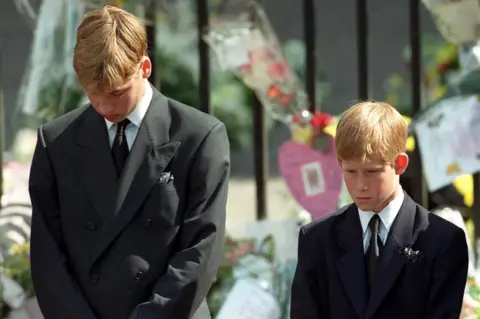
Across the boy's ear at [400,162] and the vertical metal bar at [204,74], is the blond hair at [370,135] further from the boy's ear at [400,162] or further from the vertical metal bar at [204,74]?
the vertical metal bar at [204,74]

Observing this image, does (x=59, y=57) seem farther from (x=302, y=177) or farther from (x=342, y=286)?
(x=342, y=286)

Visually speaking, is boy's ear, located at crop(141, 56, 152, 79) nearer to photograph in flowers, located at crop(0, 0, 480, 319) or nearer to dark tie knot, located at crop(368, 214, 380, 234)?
dark tie knot, located at crop(368, 214, 380, 234)

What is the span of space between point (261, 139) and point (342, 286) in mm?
1627

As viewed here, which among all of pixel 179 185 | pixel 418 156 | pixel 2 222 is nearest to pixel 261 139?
pixel 418 156

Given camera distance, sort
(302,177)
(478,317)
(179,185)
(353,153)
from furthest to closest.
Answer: (302,177)
(478,317)
(179,185)
(353,153)

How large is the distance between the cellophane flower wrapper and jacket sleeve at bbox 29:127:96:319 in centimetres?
130

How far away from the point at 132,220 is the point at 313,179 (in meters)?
1.30

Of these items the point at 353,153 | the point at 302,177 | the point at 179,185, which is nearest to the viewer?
the point at 353,153

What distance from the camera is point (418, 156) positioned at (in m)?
4.75

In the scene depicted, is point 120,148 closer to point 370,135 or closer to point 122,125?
point 122,125

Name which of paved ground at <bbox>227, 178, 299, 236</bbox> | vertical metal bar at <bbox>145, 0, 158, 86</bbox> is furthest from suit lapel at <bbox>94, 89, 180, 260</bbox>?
paved ground at <bbox>227, 178, 299, 236</bbox>

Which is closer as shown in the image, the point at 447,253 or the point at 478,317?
the point at 447,253

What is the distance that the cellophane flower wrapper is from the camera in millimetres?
4723

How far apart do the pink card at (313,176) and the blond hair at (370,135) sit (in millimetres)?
1272
